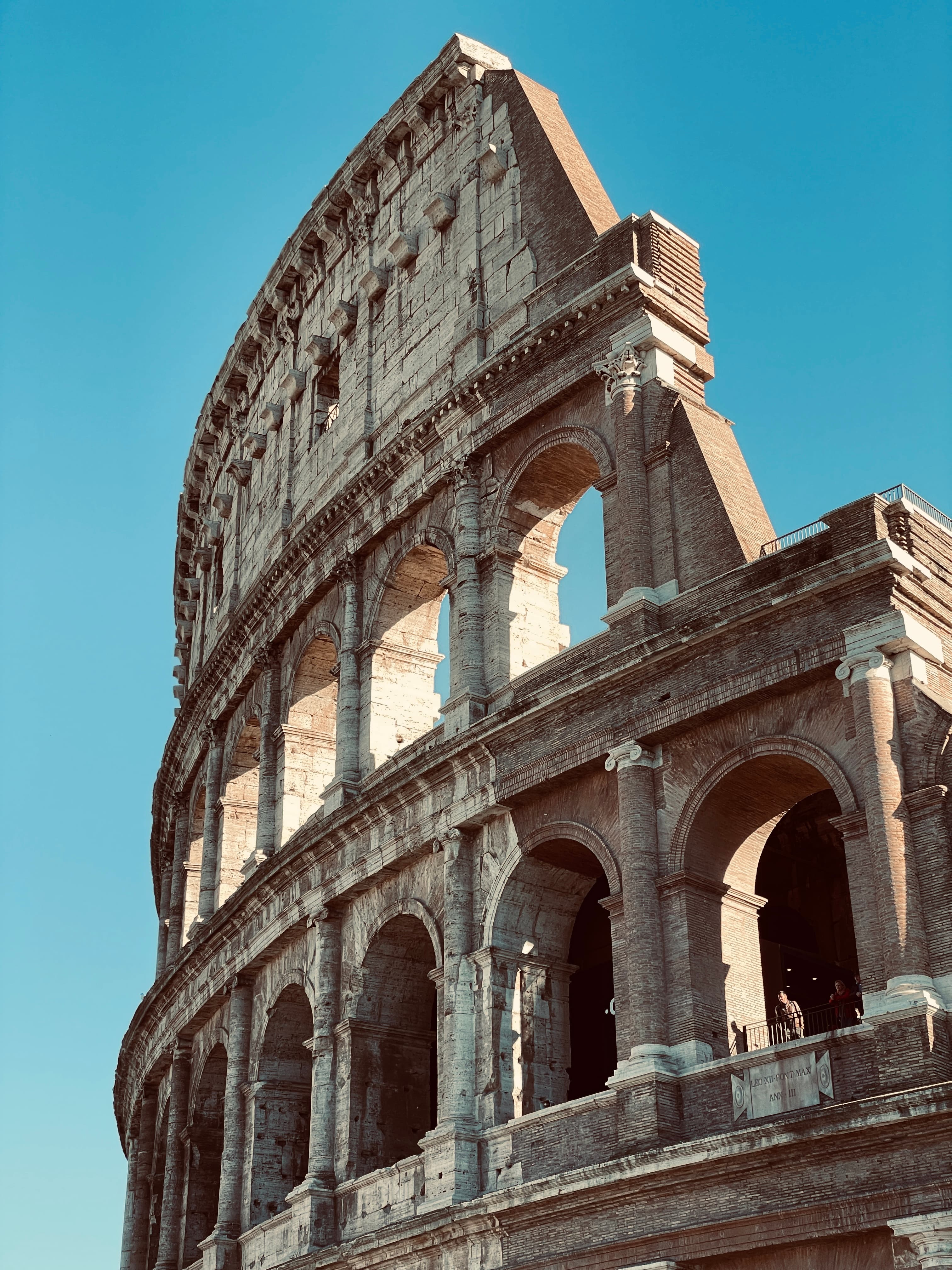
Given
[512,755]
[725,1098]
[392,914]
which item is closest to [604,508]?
[512,755]

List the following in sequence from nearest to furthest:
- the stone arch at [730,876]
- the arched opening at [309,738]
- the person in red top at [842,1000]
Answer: the person in red top at [842,1000] < the stone arch at [730,876] < the arched opening at [309,738]

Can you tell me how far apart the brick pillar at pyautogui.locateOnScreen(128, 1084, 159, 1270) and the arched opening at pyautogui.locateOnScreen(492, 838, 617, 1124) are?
36.1 feet

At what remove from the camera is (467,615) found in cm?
→ 1847

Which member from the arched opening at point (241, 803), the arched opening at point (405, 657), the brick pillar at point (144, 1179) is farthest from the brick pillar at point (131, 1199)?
the arched opening at point (405, 657)

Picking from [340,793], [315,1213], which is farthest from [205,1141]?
[340,793]

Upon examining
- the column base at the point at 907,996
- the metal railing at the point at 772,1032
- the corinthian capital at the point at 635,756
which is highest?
the corinthian capital at the point at 635,756

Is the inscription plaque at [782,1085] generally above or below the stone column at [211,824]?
below

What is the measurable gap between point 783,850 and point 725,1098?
264 inches

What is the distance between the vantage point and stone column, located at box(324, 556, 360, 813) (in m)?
20.0

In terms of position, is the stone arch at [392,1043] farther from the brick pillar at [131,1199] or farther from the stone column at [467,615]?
the brick pillar at [131,1199]

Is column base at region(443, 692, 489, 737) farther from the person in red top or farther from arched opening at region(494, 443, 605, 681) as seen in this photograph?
the person in red top

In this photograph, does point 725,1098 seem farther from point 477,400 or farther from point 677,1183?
point 477,400

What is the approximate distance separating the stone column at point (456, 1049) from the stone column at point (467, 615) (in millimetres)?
1554

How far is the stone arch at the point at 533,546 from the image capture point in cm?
1831
